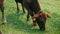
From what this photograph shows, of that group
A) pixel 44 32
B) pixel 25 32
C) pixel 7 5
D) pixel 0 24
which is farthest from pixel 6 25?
pixel 7 5

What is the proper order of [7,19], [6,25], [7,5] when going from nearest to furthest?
[6,25]
[7,19]
[7,5]

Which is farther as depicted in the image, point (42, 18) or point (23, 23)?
point (23, 23)

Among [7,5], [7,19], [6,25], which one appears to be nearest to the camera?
[6,25]

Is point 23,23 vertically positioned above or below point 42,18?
below

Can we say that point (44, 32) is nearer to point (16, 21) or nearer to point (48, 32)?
point (48, 32)

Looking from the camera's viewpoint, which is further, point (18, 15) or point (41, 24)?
point (18, 15)

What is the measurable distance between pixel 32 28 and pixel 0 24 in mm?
1322

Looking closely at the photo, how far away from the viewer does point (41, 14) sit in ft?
30.8

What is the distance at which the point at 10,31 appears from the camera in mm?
9359

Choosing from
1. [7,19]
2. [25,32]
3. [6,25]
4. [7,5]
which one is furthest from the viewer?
[7,5]

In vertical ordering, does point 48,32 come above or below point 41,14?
below

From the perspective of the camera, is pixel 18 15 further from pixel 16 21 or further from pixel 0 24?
pixel 0 24

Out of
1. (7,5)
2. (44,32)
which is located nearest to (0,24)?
(44,32)

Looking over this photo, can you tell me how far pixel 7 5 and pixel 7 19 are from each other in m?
2.07
